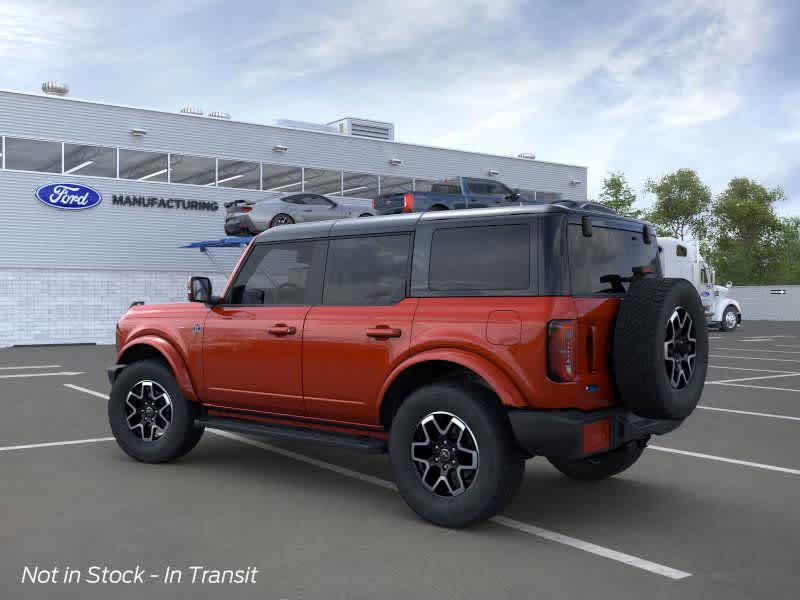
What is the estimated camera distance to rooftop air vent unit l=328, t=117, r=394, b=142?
33.8 meters

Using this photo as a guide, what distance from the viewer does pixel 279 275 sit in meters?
6.14

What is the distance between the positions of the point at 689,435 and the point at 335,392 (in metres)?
4.31

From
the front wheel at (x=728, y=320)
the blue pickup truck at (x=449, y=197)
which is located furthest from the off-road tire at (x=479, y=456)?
the front wheel at (x=728, y=320)

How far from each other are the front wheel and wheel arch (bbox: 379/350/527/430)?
1108 inches

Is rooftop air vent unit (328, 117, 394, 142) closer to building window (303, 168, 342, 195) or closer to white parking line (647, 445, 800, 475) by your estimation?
building window (303, 168, 342, 195)

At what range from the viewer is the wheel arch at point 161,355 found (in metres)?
6.45

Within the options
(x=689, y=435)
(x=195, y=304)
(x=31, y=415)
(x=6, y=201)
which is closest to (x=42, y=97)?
(x=6, y=201)

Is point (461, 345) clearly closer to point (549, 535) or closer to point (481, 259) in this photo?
point (481, 259)

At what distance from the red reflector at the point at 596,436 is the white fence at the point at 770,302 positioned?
45176 millimetres

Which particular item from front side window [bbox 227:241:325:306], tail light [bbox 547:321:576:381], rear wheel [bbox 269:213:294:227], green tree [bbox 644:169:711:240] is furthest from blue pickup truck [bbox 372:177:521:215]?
green tree [bbox 644:169:711:240]

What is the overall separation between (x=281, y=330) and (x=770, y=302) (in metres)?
46.3

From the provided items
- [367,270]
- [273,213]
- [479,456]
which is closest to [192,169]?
[273,213]

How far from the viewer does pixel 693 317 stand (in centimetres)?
513

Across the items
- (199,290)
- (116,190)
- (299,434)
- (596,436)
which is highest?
(116,190)
